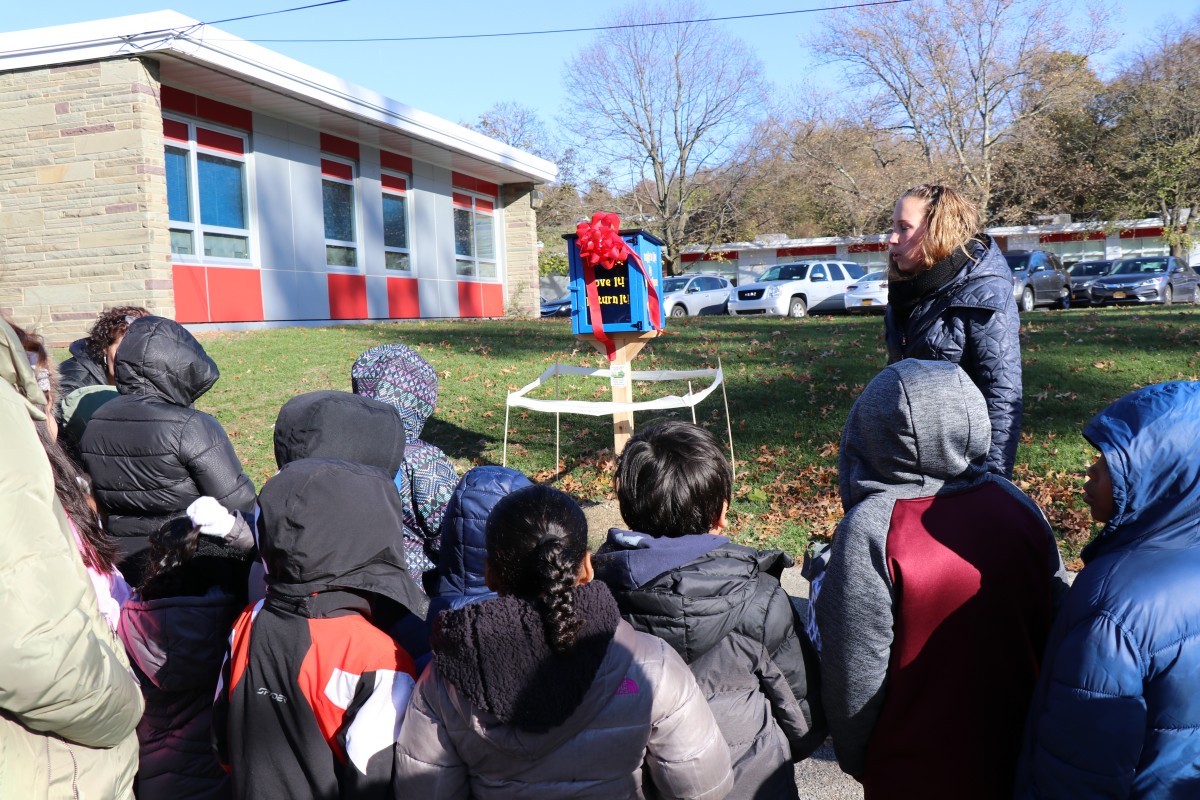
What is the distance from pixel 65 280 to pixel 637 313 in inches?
451

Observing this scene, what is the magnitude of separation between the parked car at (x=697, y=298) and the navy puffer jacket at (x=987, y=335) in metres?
26.2

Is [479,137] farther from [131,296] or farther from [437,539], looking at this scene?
[437,539]

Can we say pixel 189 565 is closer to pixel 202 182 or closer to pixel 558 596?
pixel 558 596

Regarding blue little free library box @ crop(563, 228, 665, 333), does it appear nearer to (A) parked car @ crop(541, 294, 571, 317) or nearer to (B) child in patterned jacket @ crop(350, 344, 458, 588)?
(B) child in patterned jacket @ crop(350, 344, 458, 588)

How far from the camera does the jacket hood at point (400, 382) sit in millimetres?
3615

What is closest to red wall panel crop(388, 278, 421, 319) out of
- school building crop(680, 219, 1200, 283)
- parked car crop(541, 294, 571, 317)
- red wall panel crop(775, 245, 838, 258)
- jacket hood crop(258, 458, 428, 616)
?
parked car crop(541, 294, 571, 317)

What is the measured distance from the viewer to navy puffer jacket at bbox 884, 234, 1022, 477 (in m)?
3.15

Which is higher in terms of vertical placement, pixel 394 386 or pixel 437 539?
pixel 394 386

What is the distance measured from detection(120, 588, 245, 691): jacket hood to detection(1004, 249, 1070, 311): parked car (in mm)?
25016

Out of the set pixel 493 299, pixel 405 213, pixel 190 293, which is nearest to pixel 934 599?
pixel 190 293

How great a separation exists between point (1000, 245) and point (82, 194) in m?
43.9

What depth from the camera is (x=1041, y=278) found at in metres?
25.5

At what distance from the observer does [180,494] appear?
3309 mm

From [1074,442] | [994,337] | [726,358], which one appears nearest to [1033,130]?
[726,358]
